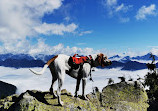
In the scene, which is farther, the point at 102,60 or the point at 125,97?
the point at 125,97

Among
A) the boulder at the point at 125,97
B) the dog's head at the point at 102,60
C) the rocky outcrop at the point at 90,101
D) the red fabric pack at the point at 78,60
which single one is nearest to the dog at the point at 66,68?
the dog's head at the point at 102,60

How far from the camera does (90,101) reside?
8.94 metres

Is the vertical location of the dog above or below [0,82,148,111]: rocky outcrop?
above

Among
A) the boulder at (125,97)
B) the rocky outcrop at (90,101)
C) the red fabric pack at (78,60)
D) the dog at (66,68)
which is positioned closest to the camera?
the rocky outcrop at (90,101)

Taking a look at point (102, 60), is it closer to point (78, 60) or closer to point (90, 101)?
point (78, 60)

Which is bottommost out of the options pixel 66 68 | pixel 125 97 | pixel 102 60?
pixel 125 97

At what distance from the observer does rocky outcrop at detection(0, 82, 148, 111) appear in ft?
22.2

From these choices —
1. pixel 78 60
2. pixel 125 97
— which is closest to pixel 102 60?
pixel 78 60

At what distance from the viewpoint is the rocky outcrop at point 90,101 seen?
6.77 metres

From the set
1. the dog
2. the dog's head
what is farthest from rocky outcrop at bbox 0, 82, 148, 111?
the dog's head

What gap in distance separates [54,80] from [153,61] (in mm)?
11785

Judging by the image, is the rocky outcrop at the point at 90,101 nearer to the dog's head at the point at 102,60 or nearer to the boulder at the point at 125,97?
the boulder at the point at 125,97

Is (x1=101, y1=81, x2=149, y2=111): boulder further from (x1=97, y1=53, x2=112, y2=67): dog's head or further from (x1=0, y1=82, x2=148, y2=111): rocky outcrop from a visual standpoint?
(x1=97, y1=53, x2=112, y2=67): dog's head

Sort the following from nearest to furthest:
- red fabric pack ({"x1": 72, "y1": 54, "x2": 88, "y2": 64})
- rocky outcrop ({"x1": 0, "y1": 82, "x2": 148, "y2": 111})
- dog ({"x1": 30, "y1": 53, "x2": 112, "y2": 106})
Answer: rocky outcrop ({"x1": 0, "y1": 82, "x2": 148, "y2": 111}), dog ({"x1": 30, "y1": 53, "x2": 112, "y2": 106}), red fabric pack ({"x1": 72, "y1": 54, "x2": 88, "y2": 64})
